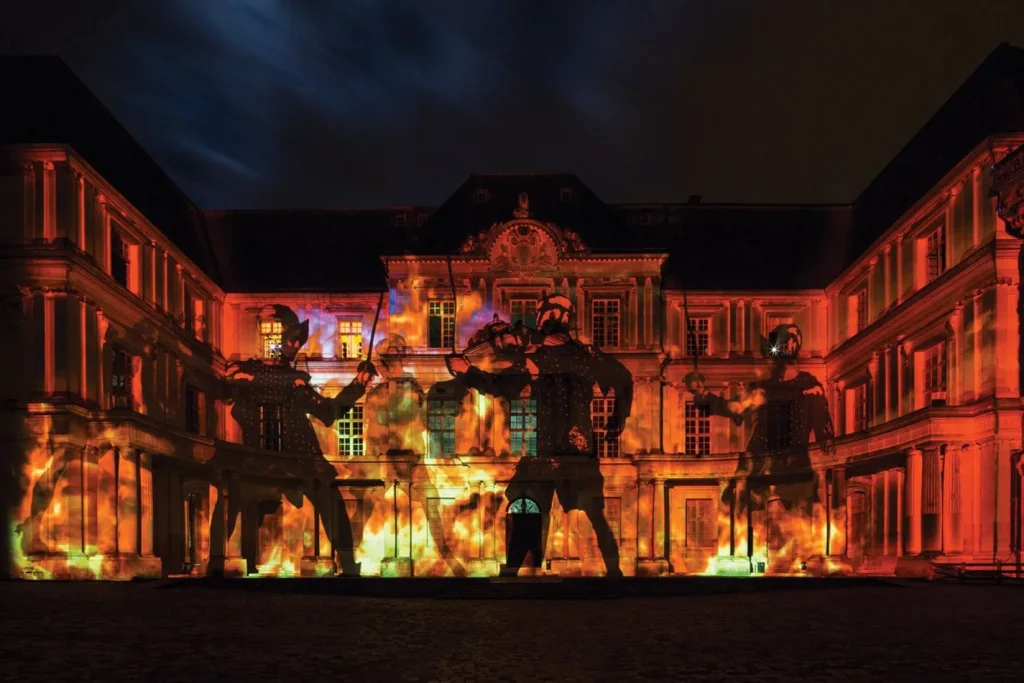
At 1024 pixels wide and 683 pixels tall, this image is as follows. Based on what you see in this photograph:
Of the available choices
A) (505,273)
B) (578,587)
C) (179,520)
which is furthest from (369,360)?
(578,587)

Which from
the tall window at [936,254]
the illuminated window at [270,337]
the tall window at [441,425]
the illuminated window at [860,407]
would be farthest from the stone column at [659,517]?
the illuminated window at [270,337]

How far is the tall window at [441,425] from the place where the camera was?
147 ft

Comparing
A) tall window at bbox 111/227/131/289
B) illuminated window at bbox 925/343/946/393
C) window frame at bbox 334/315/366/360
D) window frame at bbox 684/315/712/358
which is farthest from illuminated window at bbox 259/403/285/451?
illuminated window at bbox 925/343/946/393

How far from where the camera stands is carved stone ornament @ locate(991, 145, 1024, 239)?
27344 millimetres

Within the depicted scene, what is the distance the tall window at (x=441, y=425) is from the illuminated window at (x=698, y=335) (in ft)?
35.8

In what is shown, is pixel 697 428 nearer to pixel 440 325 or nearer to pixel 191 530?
pixel 440 325

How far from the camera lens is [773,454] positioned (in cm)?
4125

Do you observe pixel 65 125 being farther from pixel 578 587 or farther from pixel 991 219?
pixel 991 219

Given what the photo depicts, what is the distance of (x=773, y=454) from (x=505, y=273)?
13.5 meters

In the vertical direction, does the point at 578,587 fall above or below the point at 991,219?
below

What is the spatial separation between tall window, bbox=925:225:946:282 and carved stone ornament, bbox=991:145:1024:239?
4.92 meters

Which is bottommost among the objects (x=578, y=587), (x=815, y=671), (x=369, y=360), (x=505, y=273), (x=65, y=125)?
(x=578, y=587)

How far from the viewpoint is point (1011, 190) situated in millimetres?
28078

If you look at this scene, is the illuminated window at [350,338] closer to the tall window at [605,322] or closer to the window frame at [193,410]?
the window frame at [193,410]
